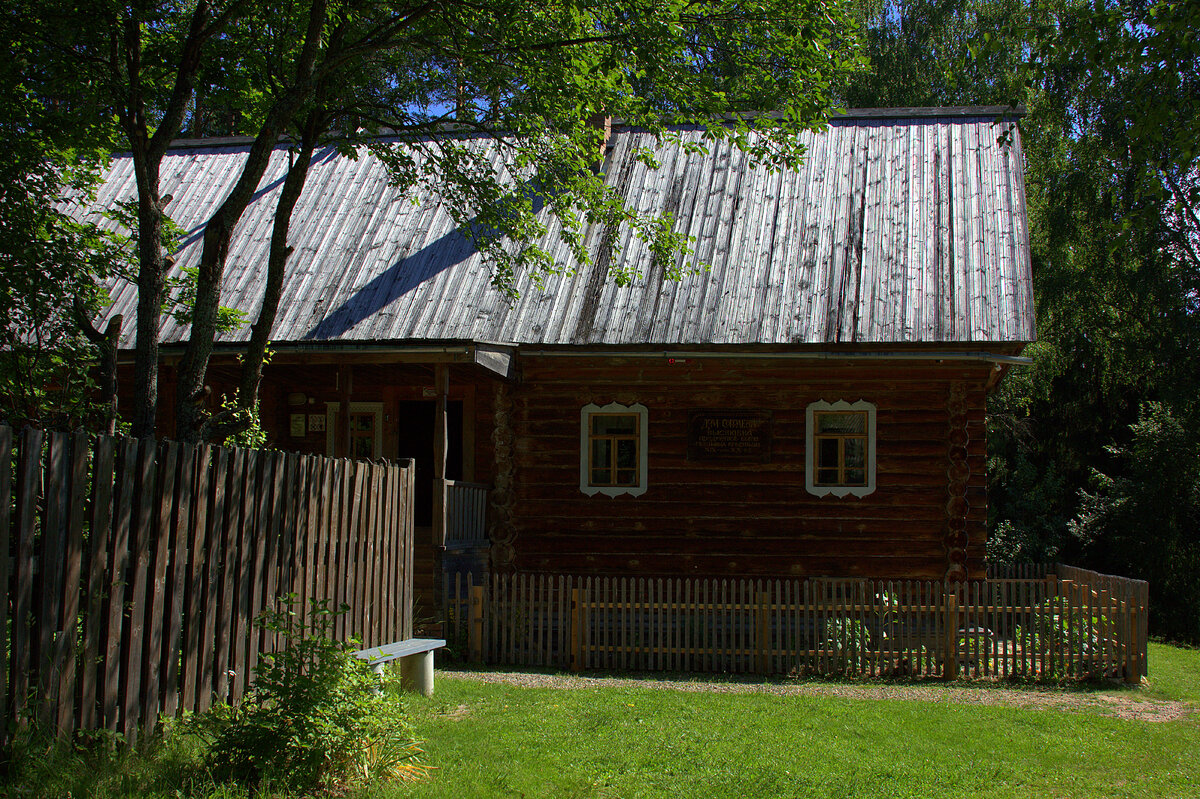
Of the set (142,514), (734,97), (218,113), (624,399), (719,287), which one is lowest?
(142,514)

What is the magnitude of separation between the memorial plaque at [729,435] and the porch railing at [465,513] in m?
3.10

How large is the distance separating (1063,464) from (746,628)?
16793 millimetres

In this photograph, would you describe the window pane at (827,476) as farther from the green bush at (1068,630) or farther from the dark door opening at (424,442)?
the dark door opening at (424,442)

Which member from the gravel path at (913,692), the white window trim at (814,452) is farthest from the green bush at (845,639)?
the white window trim at (814,452)

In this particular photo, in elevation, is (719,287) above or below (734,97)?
below

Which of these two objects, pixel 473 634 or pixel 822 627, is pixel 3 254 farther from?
pixel 822 627

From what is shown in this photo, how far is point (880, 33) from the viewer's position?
28797 millimetres

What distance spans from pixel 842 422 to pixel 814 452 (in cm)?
61

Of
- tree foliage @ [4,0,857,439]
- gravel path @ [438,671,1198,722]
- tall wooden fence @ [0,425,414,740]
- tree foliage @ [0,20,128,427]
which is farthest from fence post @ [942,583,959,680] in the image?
tree foliage @ [0,20,128,427]

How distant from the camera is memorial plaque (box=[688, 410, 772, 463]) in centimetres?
1433

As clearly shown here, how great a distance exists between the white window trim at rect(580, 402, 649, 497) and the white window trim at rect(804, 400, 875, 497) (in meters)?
2.30

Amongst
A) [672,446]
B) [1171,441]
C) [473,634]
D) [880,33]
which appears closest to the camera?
[473,634]

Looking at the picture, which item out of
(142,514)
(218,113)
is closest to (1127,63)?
(142,514)

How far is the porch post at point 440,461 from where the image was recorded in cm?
1261
